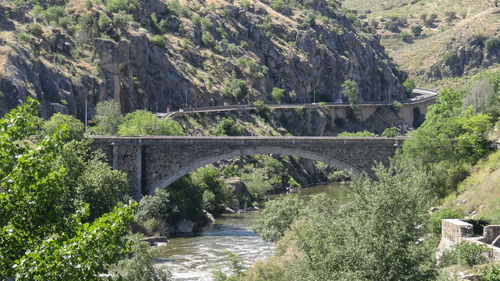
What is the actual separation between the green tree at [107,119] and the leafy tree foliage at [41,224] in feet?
190

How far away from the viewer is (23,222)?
15609 mm

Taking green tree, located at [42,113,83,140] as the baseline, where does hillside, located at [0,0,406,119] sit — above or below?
above

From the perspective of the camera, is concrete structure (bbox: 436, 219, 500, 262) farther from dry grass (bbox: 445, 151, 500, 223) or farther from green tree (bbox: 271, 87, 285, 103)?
green tree (bbox: 271, 87, 285, 103)

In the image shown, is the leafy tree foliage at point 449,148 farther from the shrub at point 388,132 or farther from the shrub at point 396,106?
the shrub at point 396,106

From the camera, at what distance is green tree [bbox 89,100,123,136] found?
2918 inches

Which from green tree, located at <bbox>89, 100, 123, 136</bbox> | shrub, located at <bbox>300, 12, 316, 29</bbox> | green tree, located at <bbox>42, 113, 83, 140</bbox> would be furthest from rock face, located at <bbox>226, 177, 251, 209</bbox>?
shrub, located at <bbox>300, 12, 316, 29</bbox>

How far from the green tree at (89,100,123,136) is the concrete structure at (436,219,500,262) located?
45670mm

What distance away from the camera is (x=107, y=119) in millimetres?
75500

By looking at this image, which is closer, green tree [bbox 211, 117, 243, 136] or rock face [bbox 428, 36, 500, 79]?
green tree [bbox 211, 117, 243, 136]

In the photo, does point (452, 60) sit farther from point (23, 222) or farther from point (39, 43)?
point (23, 222)

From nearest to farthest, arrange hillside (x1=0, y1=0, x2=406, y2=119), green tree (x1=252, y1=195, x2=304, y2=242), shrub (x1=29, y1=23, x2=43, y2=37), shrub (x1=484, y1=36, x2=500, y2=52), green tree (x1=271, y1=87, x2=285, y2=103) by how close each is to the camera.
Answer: green tree (x1=252, y1=195, x2=304, y2=242)
hillside (x1=0, y1=0, x2=406, y2=119)
shrub (x1=29, y1=23, x2=43, y2=37)
green tree (x1=271, y1=87, x2=285, y2=103)
shrub (x1=484, y1=36, x2=500, y2=52)

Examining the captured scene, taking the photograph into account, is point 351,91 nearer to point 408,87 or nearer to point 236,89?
point 408,87

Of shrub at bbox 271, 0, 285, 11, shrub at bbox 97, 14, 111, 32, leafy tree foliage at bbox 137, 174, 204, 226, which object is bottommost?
leafy tree foliage at bbox 137, 174, 204, 226

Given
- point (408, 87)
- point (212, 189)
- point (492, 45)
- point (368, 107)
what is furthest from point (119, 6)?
point (492, 45)
